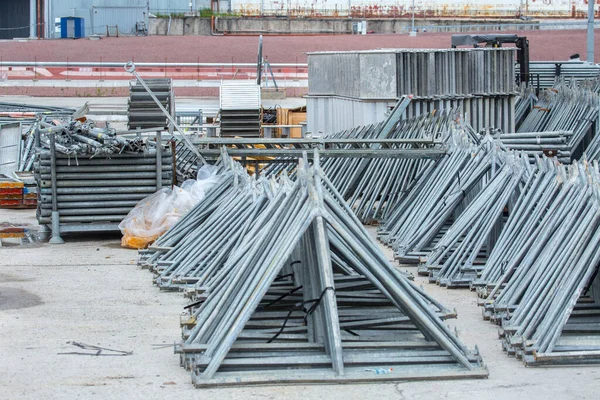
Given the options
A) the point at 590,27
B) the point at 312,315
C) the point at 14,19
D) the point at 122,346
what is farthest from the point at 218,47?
the point at 312,315

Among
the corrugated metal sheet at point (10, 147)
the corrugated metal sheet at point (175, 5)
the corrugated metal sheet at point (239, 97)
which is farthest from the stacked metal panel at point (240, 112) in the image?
the corrugated metal sheet at point (175, 5)

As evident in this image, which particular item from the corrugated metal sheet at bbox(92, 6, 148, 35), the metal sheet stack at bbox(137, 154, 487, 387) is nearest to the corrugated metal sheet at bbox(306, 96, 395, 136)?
the metal sheet stack at bbox(137, 154, 487, 387)

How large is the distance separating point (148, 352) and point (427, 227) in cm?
562

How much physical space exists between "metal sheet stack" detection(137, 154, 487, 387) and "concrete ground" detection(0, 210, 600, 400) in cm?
21

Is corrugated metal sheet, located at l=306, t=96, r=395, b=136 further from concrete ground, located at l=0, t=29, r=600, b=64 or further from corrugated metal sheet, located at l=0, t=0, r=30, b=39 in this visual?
corrugated metal sheet, located at l=0, t=0, r=30, b=39

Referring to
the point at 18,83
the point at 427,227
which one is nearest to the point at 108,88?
the point at 18,83

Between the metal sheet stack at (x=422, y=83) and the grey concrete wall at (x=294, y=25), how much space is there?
4589cm

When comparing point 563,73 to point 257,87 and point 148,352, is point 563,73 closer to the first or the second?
point 257,87

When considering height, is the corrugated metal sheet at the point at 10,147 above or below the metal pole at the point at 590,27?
below

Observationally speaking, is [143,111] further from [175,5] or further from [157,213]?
[175,5]

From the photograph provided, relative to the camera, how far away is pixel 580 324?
29.7ft

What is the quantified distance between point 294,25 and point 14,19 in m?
18.5

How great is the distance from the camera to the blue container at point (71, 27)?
6316 centimetres

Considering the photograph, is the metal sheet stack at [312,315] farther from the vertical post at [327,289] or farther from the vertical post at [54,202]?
the vertical post at [54,202]
